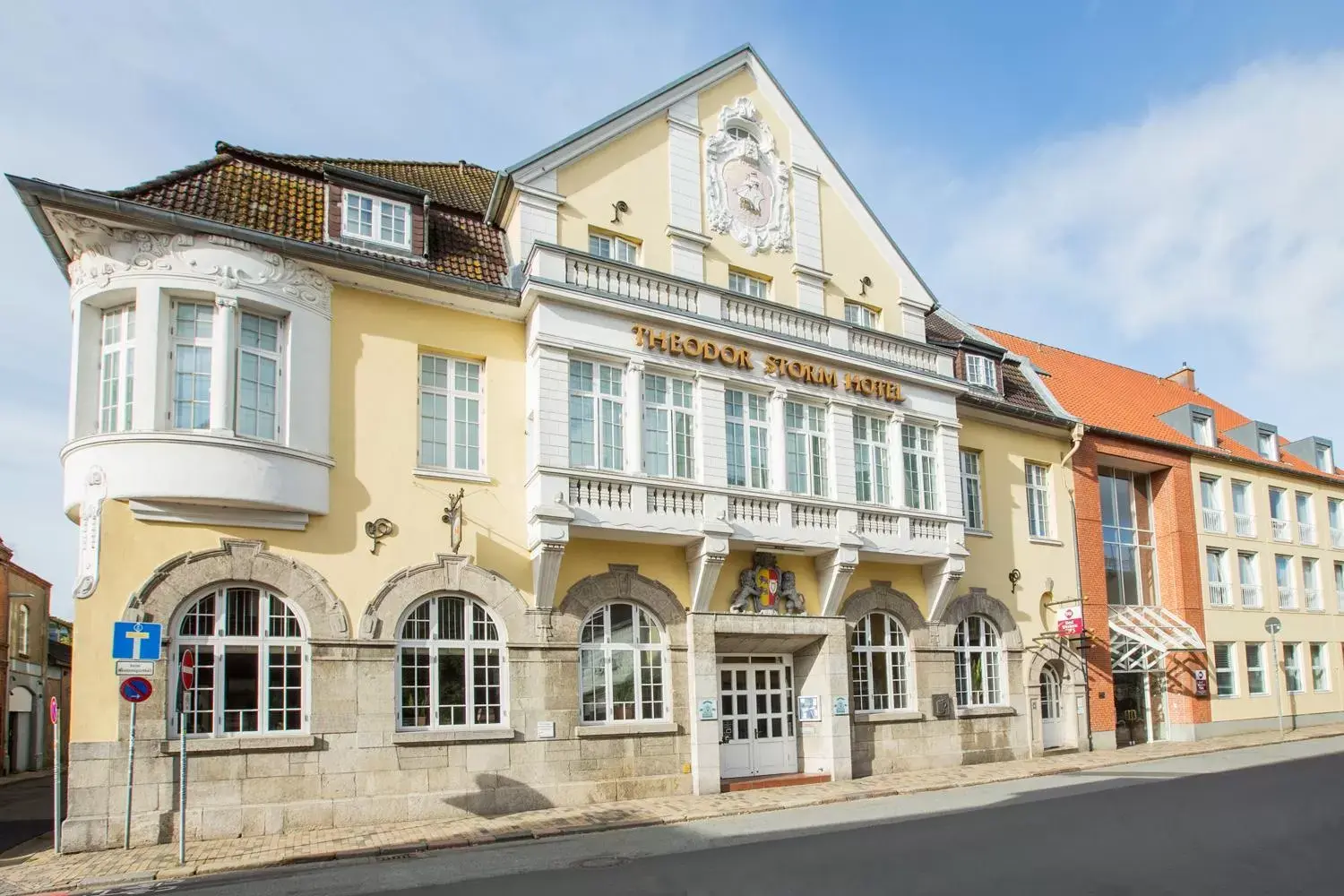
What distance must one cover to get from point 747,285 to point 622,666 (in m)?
8.12

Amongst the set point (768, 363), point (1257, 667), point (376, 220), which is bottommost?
point (1257, 667)

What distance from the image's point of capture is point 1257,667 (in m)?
31.5

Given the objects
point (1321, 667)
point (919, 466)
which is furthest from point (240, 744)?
point (1321, 667)

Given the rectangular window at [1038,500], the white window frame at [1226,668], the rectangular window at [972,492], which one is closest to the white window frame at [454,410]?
the rectangular window at [972,492]

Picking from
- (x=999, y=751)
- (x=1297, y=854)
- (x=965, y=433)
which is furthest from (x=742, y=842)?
(x=965, y=433)

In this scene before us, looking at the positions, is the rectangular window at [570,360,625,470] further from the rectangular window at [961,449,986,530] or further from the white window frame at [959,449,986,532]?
the rectangular window at [961,449,986,530]

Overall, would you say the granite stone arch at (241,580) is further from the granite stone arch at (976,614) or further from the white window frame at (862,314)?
the granite stone arch at (976,614)

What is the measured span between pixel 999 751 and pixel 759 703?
6639 millimetres

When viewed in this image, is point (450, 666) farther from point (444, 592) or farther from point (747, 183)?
point (747, 183)

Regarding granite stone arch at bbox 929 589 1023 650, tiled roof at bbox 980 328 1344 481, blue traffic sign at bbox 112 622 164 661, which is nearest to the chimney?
tiled roof at bbox 980 328 1344 481

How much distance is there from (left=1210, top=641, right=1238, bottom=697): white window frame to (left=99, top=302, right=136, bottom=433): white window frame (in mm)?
28460

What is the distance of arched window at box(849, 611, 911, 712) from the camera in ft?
70.5

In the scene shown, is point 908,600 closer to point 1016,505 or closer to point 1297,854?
point 1016,505

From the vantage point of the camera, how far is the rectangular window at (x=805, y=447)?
66.9 feet
